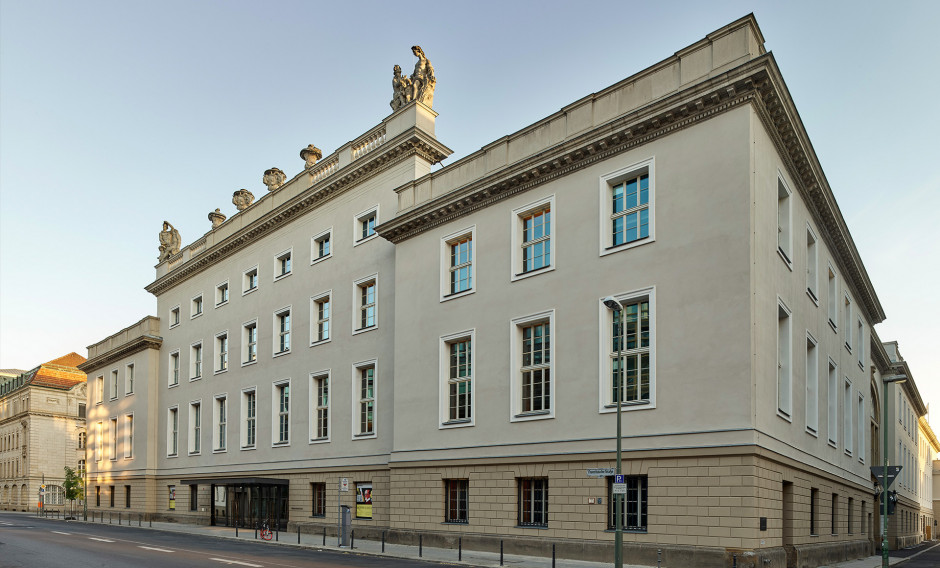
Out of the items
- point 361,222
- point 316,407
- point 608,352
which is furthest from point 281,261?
point 608,352

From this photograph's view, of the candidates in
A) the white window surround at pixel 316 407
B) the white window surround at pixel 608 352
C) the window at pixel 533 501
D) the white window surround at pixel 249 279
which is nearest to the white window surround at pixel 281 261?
the white window surround at pixel 249 279

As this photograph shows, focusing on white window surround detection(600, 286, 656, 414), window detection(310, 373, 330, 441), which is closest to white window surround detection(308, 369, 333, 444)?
window detection(310, 373, 330, 441)

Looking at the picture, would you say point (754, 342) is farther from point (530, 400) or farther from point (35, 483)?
point (35, 483)

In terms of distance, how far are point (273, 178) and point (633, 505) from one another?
101 ft

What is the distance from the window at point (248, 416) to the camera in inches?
1614

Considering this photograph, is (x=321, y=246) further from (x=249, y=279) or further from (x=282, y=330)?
(x=249, y=279)

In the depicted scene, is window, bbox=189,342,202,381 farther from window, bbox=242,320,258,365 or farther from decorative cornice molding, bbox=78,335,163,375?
window, bbox=242,320,258,365

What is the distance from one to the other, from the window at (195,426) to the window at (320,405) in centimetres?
1421

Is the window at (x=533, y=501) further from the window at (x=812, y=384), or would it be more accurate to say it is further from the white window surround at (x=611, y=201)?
the window at (x=812, y=384)

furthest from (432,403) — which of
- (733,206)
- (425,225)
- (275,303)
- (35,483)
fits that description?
(35,483)

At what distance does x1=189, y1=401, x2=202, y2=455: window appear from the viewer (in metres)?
47.2

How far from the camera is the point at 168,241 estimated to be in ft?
188

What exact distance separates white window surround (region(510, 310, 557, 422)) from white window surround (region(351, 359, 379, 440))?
905 cm

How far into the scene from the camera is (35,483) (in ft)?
295
